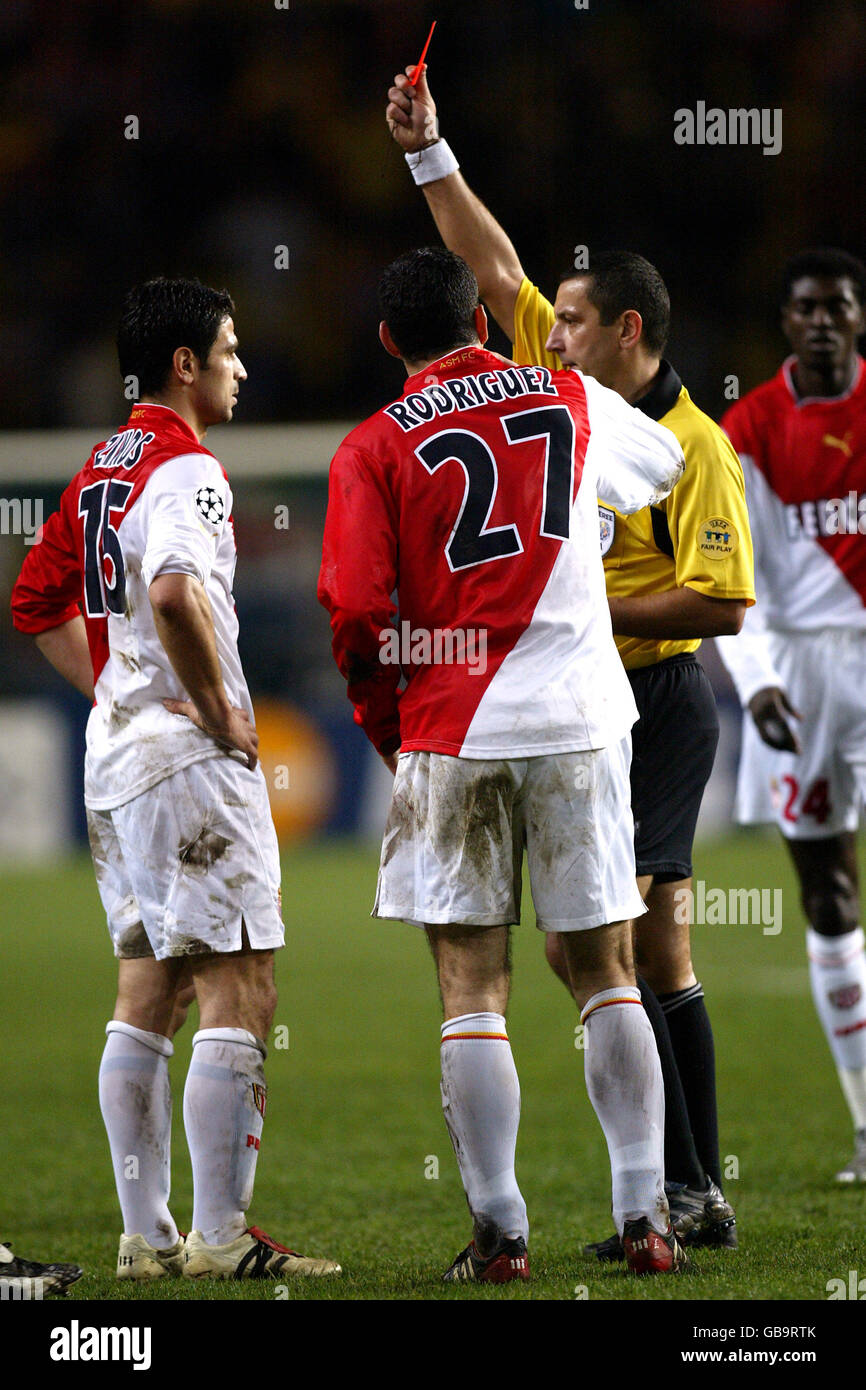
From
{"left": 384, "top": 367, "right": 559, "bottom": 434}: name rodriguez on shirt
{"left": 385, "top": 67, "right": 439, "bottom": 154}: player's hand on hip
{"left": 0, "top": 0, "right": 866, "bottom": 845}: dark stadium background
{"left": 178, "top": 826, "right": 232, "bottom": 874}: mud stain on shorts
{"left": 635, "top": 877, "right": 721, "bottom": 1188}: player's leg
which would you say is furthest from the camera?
{"left": 0, "top": 0, "right": 866, "bottom": 845}: dark stadium background

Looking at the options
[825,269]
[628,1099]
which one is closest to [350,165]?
[825,269]

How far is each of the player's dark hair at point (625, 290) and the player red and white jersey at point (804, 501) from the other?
1439 millimetres

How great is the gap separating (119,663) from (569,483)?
1.06 m

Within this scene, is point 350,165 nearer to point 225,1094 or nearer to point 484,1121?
point 225,1094

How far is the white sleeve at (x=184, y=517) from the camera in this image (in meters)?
3.42

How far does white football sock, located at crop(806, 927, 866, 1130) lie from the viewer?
5.13 meters

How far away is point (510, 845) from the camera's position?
3361 mm

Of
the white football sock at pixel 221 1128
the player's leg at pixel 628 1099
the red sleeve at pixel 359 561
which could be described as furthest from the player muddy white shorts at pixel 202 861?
the player's leg at pixel 628 1099

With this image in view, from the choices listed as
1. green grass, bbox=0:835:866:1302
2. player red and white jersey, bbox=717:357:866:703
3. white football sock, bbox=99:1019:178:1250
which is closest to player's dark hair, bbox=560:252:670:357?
player red and white jersey, bbox=717:357:866:703

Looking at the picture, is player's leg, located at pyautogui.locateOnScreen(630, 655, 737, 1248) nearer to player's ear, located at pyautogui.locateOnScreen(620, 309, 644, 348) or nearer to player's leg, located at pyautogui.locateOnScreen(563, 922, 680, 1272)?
player's leg, located at pyautogui.locateOnScreen(563, 922, 680, 1272)

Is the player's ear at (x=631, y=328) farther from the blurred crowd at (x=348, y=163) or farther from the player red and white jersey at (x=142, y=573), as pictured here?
the blurred crowd at (x=348, y=163)

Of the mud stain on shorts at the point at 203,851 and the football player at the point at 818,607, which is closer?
the mud stain on shorts at the point at 203,851

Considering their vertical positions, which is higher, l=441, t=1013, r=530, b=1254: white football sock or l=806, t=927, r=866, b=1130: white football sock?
l=806, t=927, r=866, b=1130: white football sock

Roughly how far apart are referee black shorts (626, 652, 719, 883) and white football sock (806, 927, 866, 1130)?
1464 millimetres
